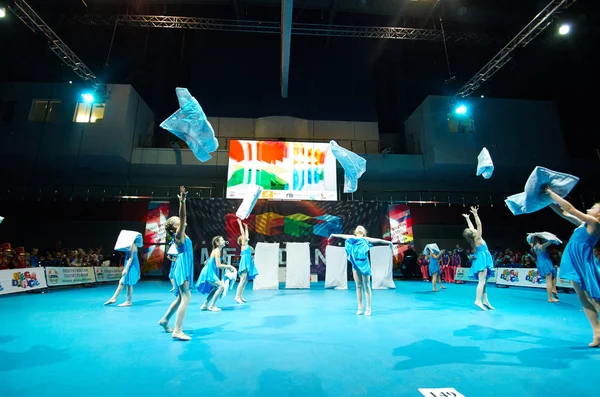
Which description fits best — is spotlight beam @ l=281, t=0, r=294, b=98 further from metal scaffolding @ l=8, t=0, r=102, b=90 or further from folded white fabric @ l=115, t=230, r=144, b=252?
metal scaffolding @ l=8, t=0, r=102, b=90

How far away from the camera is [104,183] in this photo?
16766mm

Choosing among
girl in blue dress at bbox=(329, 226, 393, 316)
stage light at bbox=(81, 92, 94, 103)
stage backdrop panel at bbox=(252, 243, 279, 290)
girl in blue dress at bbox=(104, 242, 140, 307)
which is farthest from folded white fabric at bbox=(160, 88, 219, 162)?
stage light at bbox=(81, 92, 94, 103)

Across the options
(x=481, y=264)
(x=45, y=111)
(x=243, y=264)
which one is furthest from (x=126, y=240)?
(x=45, y=111)

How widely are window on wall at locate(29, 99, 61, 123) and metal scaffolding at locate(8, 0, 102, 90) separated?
2983 mm

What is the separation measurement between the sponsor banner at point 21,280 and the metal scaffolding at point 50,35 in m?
8.31

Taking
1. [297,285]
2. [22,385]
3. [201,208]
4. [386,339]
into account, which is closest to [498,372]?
[386,339]

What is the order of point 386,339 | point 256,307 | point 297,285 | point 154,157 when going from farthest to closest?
point 154,157, point 297,285, point 256,307, point 386,339

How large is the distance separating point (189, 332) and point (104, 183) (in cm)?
1634

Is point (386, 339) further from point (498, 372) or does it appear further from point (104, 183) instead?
point (104, 183)

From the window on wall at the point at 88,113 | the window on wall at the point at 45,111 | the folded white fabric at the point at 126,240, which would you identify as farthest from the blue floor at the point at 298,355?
the window on wall at the point at 45,111

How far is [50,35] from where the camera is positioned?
35.7ft

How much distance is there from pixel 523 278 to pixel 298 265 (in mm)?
8534

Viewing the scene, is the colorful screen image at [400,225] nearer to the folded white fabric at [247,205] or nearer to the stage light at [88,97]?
the folded white fabric at [247,205]

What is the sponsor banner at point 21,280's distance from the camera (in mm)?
7982
